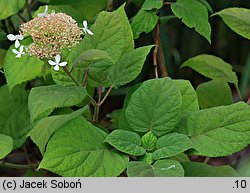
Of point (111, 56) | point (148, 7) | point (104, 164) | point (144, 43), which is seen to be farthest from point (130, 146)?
point (144, 43)

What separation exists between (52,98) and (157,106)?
6.8 inches

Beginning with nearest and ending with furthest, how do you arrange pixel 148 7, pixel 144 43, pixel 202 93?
pixel 148 7 < pixel 202 93 < pixel 144 43

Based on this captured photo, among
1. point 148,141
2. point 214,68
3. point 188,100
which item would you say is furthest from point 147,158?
point 214,68

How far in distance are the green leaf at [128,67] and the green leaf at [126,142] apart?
0.12 metres

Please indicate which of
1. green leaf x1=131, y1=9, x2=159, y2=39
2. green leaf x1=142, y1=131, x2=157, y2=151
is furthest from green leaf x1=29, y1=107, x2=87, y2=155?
green leaf x1=131, y1=9, x2=159, y2=39

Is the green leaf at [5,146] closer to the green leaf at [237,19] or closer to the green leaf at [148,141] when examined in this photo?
the green leaf at [148,141]

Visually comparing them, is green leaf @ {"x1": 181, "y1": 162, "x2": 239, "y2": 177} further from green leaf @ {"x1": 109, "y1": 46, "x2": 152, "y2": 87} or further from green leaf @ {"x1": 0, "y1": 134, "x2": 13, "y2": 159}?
→ green leaf @ {"x1": 0, "y1": 134, "x2": 13, "y2": 159}

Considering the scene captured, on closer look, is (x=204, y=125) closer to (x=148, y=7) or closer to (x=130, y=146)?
(x=130, y=146)

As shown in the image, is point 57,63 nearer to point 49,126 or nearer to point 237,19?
point 49,126

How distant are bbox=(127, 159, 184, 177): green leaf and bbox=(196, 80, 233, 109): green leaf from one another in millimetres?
346

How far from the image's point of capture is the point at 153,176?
32.4 inches

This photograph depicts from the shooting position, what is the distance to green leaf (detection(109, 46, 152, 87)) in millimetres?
968

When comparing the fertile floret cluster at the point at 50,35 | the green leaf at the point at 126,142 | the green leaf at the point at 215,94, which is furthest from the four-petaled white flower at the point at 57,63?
the green leaf at the point at 215,94

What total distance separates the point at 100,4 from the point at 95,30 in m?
0.26
